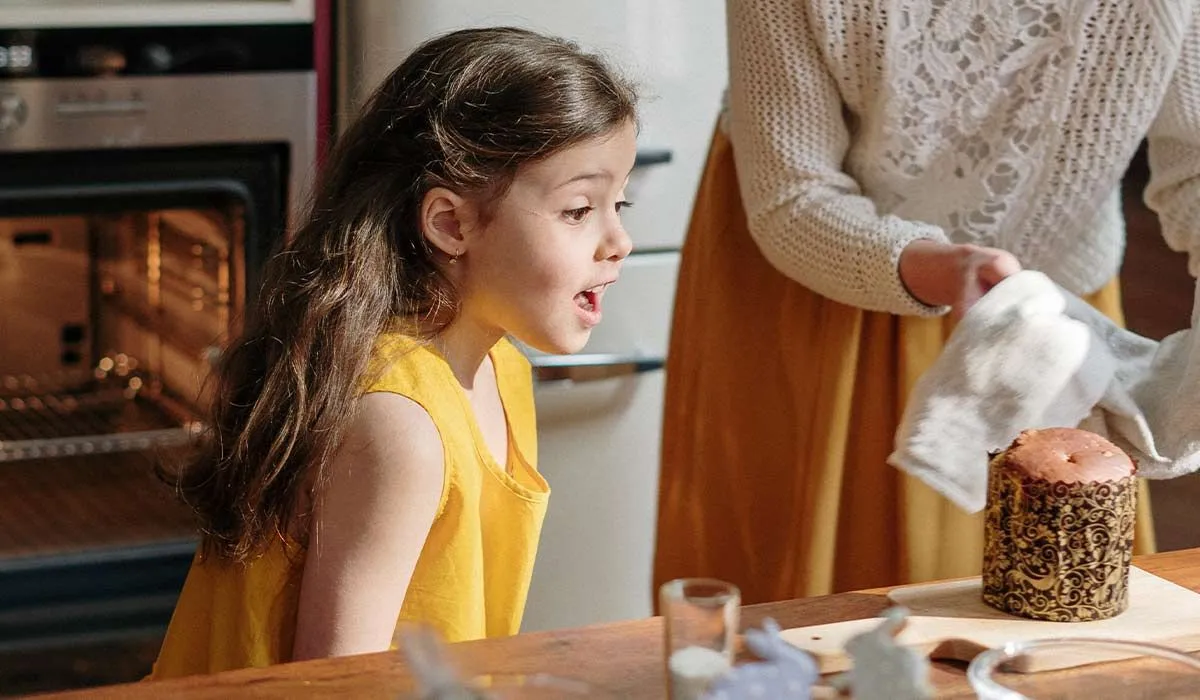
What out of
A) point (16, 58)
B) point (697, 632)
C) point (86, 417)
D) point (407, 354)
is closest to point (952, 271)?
point (407, 354)

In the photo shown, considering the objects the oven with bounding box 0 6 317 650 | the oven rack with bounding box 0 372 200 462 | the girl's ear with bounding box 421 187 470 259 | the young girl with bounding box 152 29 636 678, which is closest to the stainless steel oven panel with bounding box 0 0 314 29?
the oven with bounding box 0 6 317 650

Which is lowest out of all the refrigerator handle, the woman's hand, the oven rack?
the oven rack

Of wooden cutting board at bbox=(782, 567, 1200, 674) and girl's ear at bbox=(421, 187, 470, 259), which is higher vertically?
girl's ear at bbox=(421, 187, 470, 259)

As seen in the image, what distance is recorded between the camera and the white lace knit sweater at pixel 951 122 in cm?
137

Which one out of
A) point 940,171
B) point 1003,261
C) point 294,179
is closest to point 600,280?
point 1003,261

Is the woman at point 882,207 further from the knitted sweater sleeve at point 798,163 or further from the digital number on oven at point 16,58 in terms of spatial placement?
the digital number on oven at point 16,58

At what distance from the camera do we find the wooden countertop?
0.90m

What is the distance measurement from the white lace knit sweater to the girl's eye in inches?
10.9

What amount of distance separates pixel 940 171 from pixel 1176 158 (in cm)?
21

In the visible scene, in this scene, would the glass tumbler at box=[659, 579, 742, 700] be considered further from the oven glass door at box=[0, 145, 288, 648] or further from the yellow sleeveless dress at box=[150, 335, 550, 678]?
the oven glass door at box=[0, 145, 288, 648]

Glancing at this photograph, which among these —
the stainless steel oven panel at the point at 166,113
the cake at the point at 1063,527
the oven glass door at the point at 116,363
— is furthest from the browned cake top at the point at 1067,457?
the oven glass door at the point at 116,363

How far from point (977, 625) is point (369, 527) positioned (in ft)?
1.36

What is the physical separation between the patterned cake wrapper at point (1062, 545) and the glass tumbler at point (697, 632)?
32 cm

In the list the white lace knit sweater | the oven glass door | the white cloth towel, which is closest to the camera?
the white cloth towel
